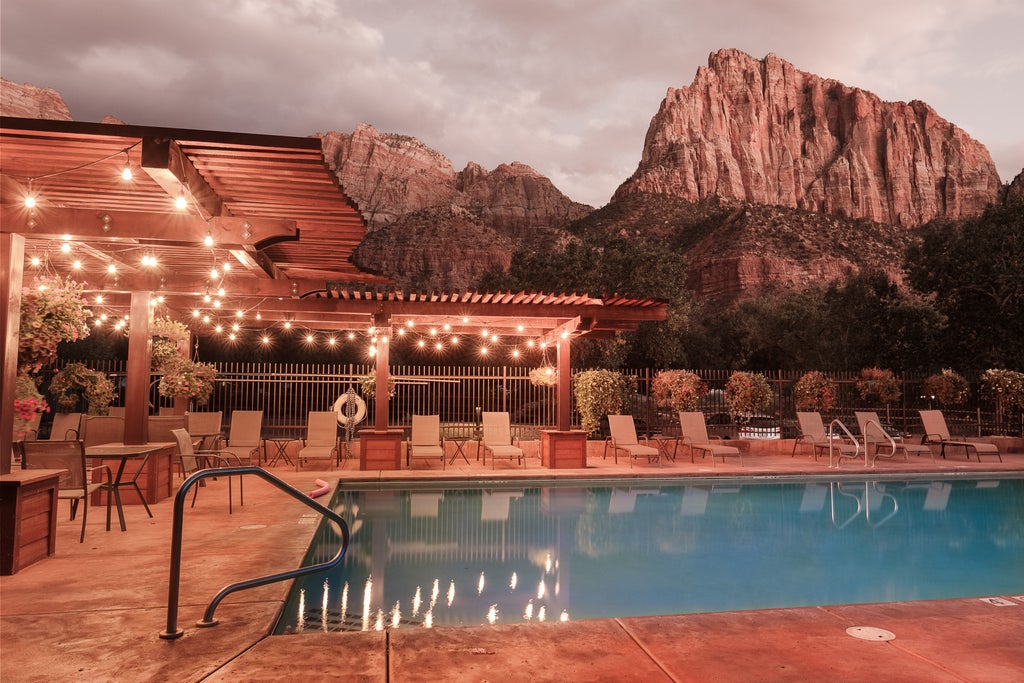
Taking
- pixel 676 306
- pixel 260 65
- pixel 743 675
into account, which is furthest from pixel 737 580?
pixel 260 65

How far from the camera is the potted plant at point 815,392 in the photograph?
13977mm

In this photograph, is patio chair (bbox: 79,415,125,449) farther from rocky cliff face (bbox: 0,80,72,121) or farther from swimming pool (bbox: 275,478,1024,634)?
rocky cliff face (bbox: 0,80,72,121)

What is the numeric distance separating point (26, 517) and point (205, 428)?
559cm

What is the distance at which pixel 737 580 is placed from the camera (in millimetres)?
5312

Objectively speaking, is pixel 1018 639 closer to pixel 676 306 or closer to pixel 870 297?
pixel 676 306

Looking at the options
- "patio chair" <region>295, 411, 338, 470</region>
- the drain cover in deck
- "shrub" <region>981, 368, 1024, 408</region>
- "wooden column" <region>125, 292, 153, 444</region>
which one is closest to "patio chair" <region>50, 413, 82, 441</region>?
"wooden column" <region>125, 292, 153, 444</region>

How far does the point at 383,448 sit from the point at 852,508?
6830mm

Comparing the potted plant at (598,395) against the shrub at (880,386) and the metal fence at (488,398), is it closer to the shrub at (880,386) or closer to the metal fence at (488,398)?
the metal fence at (488,398)

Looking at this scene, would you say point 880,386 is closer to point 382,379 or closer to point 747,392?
point 747,392

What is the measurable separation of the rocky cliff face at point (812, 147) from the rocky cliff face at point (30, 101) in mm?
61897

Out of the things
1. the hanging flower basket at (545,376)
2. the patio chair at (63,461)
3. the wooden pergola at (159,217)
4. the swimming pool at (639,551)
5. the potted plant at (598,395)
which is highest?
the wooden pergola at (159,217)

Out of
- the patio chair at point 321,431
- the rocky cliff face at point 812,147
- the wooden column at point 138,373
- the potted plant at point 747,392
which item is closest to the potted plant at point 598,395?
the potted plant at point 747,392

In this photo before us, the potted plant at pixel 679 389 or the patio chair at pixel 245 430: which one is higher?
the potted plant at pixel 679 389

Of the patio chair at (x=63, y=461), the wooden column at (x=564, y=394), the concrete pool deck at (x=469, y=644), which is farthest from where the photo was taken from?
the wooden column at (x=564, y=394)
